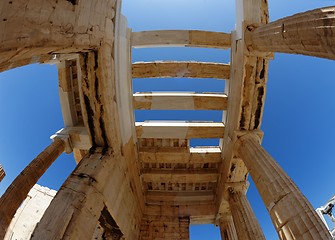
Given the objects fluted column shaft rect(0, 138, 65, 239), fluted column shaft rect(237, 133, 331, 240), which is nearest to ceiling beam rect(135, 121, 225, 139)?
fluted column shaft rect(237, 133, 331, 240)

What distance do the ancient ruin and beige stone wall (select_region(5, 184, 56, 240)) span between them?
5585 mm

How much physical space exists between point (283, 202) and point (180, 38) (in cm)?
589

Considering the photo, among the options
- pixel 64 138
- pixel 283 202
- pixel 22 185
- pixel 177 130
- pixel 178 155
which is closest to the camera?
pixel 283 202

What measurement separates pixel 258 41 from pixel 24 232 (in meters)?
13.8

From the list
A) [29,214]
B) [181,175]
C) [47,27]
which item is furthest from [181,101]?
[29,214]

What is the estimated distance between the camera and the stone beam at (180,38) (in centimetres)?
735

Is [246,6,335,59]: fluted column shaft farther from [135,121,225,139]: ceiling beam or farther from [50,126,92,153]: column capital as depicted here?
[50,126,92,153]: column capital

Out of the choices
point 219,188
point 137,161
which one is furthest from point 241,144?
point 137,161

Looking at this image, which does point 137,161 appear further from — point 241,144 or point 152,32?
point 152,32

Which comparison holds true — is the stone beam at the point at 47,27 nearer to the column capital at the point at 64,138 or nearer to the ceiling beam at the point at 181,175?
the column capital at the point at 64,138

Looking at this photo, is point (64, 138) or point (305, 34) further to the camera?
point (64, 138)

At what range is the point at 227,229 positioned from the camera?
9180mm

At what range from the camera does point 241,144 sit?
6996 millimetres

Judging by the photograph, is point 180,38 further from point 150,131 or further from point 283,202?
point 283,202
